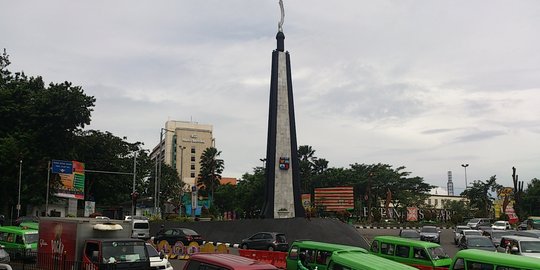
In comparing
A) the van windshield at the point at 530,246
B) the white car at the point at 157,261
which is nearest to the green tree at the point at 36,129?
the white car at the point at 157,261

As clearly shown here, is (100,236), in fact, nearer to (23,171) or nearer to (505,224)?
(23,171)

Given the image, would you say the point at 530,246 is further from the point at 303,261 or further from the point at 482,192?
the point at 482,192

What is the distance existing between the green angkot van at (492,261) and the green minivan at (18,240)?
17.5 m

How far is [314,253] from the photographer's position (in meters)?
15.3

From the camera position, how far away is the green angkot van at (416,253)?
661 inches

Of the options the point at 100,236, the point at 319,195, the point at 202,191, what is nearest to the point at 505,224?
the point at 319,195

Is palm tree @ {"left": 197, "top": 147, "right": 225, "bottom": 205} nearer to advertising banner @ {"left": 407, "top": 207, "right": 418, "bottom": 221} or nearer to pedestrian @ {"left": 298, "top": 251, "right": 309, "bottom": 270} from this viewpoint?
advertising banner @ {"left": 407, "top": 207, "right": 418, "bottom": 221}

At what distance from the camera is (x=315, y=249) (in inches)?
602

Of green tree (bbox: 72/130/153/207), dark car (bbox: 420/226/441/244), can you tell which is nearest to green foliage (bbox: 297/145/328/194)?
green tree (bbox: 72/130/153/207)

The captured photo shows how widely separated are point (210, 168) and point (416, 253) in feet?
255

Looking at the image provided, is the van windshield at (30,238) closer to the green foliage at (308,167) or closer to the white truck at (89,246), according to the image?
the white truck at (89,246)

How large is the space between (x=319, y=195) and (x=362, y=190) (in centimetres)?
2258

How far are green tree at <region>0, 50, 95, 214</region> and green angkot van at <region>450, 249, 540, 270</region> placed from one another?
162 ft

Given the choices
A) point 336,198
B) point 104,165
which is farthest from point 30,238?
point 336,198
